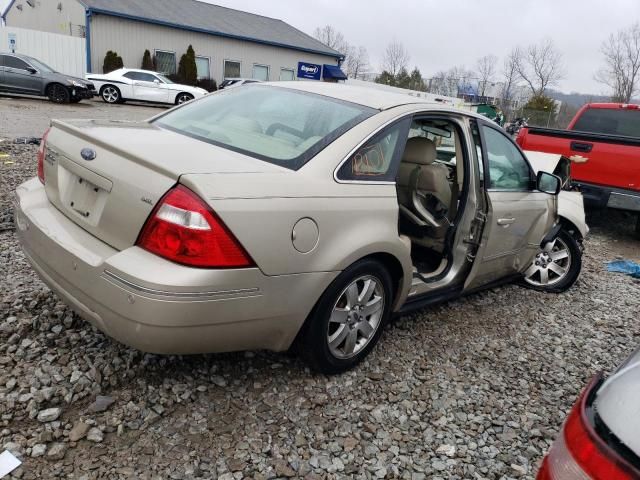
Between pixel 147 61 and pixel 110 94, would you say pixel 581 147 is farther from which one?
pixel 147 61

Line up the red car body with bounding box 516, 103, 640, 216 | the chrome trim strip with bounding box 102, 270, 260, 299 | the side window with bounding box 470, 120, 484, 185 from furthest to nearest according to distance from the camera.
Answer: the red car body with bounding box 516, 103, 640, 216 < the side window with bounding box 470, 120, 484, 185 < the chrome trim strip with bounding box 102, 270, 260, 299

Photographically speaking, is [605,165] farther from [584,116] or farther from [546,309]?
[546,309]

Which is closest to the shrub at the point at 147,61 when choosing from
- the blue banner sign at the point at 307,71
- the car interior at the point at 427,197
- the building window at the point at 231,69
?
the building window at the point at 231,69

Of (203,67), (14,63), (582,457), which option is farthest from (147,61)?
(582,457)

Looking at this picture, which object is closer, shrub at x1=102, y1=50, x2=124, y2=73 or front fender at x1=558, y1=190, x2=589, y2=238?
front fender at x1=558, y1=190, x2=589, y2=238

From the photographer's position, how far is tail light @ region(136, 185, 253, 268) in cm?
213

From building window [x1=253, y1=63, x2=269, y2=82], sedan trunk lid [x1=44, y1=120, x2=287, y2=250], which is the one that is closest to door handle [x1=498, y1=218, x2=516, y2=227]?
sedan trunk lid [x1=44, y1=120, x2=287, y2=250]

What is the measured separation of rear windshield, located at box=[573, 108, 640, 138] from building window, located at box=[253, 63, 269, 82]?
84.9ft

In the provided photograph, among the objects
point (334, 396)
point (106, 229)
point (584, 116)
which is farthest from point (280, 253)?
point (584, 116)

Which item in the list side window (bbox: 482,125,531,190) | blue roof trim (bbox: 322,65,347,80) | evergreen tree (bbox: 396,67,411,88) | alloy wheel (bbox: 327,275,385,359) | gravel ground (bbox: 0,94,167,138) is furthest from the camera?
evergreen tree (bbox: 396,67,411,88)

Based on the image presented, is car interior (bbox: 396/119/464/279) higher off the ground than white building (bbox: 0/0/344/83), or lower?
lower

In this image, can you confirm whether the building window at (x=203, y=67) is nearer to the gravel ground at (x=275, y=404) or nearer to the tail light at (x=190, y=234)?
the gravel ground at (x=275, y=404)

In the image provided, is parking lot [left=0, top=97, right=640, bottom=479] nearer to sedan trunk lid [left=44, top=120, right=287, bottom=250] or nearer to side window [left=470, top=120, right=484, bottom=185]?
sedan trunk lid [left=44, top=120, right=287, bottom=250]

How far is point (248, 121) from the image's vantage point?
3049mm
